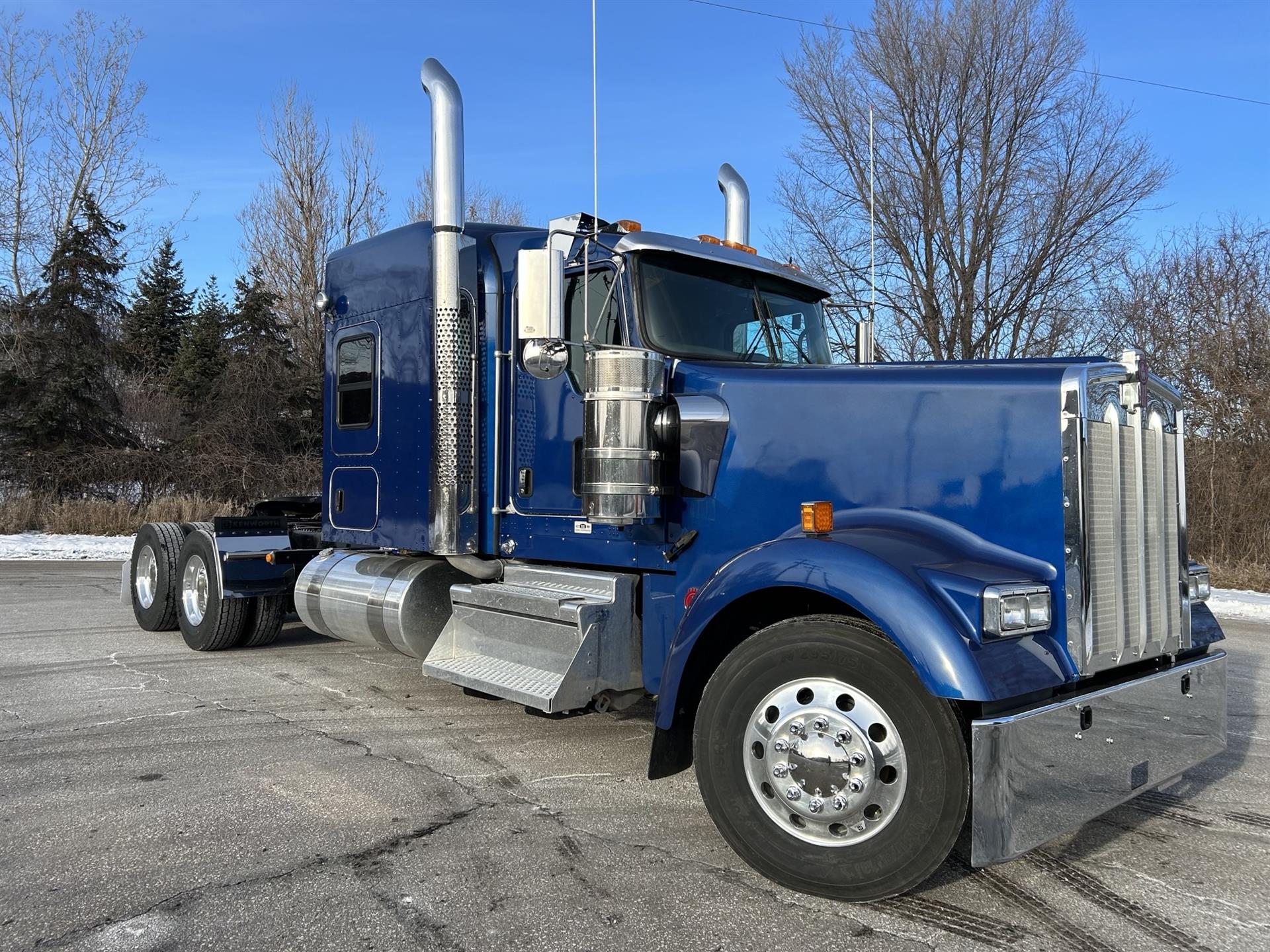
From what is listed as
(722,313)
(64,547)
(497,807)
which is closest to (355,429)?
(722,313)

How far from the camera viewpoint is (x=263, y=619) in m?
7.71

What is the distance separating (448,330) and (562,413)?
37.7 inches

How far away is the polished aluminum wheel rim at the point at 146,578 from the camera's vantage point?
8383mm

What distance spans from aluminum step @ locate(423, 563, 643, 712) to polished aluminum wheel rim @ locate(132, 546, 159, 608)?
14.1ft

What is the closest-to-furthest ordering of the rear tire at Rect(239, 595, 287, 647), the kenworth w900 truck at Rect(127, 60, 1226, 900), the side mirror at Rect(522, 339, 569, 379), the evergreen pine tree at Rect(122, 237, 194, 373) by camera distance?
the kenworth w900 truck at Rect(127, 60, 1226, 900), the side mirror at Rect(522, 339, 569, 379), the rear tire at Rect(239, 595, 287, 647), the evergreen pine tree at Rect(122, 237, 194, 373)

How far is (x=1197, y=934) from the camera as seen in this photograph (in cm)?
301

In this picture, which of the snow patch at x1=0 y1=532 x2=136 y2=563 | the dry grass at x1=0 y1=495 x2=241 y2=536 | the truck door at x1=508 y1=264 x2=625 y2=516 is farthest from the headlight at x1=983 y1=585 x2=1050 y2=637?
the dry grass at x1=0 y1=495 x2=241 y2=536

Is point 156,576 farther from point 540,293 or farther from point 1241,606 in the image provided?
point 1241,606

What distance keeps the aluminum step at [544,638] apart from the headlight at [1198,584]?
2.43 meters

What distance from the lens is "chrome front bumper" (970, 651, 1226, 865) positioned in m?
2.86

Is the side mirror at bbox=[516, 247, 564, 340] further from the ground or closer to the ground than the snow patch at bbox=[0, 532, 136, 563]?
further from the ground

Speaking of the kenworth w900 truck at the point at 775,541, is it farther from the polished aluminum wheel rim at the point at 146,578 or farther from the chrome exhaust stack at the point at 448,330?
the polished aluminum wheel rim at the point at 146,578

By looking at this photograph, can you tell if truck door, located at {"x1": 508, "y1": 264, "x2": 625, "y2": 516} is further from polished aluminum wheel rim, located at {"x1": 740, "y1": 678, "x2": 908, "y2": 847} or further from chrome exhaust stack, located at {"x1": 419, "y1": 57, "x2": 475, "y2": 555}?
polished aluminum wheel rim, located at {"x1": 740, "y1": 678, "x2": 908, "y2": 847}

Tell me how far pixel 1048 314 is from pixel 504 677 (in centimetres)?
1456
